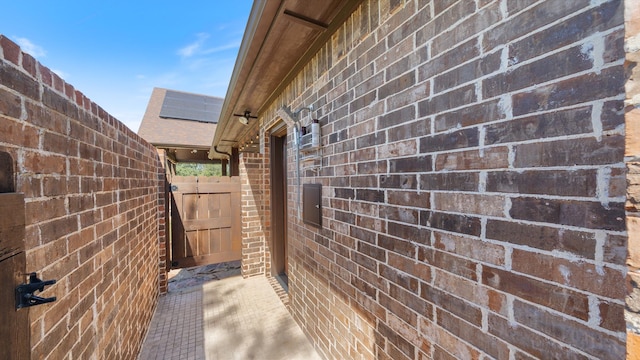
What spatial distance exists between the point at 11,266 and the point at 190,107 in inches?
413

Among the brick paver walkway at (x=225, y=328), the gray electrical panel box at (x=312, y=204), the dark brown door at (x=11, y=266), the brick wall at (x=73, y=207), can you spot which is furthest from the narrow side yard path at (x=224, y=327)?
the dark brown door at (x=11, y=266)

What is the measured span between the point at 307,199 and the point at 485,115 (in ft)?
5.53

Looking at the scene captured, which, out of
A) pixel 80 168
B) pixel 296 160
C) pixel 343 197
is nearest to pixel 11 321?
pixel 80 168

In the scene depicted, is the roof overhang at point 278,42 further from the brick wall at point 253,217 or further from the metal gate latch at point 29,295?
the metal gate latch at point 29,295

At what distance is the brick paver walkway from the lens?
2271 millimetres

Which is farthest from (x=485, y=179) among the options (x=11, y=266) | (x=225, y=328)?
(x=225, y=328)

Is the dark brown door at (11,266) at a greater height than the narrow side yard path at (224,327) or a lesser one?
greater

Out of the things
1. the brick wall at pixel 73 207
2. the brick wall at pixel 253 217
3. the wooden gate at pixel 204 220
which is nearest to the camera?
the brick wall at pixel 73 207

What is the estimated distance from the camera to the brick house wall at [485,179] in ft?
2.08

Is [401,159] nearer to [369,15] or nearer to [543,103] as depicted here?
[543,103]

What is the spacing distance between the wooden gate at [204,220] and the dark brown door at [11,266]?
341cm

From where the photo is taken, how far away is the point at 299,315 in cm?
265

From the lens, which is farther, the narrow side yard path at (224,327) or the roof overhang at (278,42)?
the narrow side yard path at (224,327)

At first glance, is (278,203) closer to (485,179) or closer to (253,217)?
(253,217)
